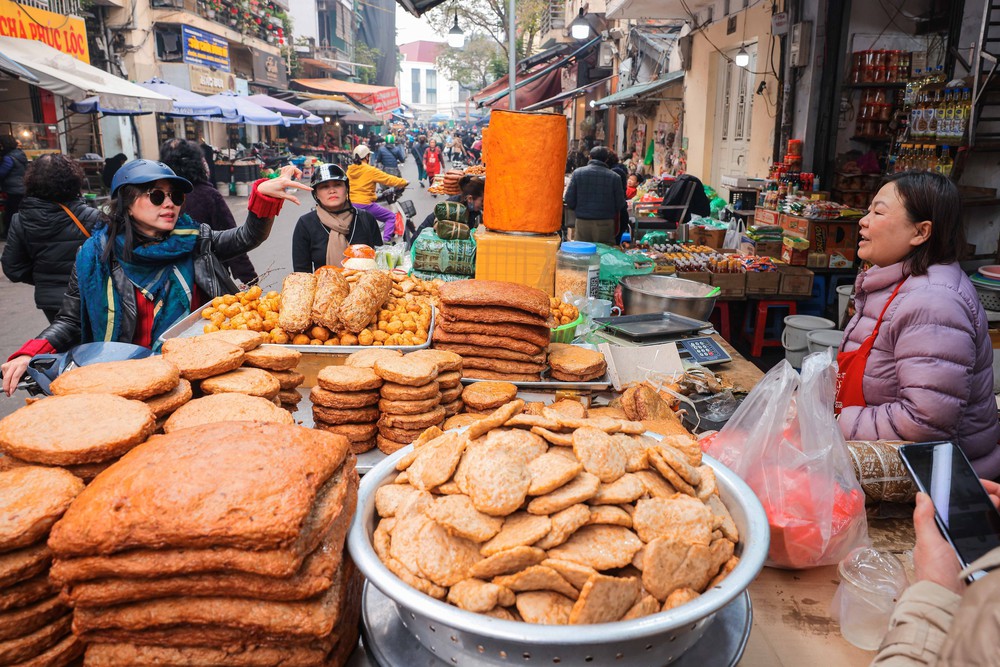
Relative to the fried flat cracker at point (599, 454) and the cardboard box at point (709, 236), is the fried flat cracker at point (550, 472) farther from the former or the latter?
→ the cardboard box at point (709, 236)

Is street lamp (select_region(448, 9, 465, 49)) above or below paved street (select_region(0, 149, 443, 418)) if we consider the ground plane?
above

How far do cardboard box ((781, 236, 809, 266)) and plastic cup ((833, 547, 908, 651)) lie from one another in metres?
5.70

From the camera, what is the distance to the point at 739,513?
1.55m

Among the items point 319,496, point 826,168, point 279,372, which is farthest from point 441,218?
point 826,168

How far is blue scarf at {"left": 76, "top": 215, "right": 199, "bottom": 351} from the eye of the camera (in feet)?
10.5

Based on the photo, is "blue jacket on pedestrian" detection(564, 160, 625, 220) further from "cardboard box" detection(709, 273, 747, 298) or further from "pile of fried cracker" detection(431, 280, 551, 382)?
"pile of fried cracker" detection(431, 280, 551, 382)

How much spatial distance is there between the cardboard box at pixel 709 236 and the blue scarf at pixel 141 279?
6.59 m

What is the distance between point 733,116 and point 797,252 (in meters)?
6.33

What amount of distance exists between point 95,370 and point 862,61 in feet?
31.5

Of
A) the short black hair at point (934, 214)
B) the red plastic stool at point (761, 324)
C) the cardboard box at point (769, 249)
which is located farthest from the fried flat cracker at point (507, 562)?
the cardboard box at point (769, 249)

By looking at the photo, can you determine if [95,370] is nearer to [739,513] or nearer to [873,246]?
[739,513]

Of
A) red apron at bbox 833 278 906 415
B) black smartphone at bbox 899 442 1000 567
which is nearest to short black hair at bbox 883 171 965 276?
red apron at bbox 833 278 906 415

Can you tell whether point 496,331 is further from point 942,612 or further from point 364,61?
point 364,61

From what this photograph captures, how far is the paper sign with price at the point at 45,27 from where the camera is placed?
13.3 m
